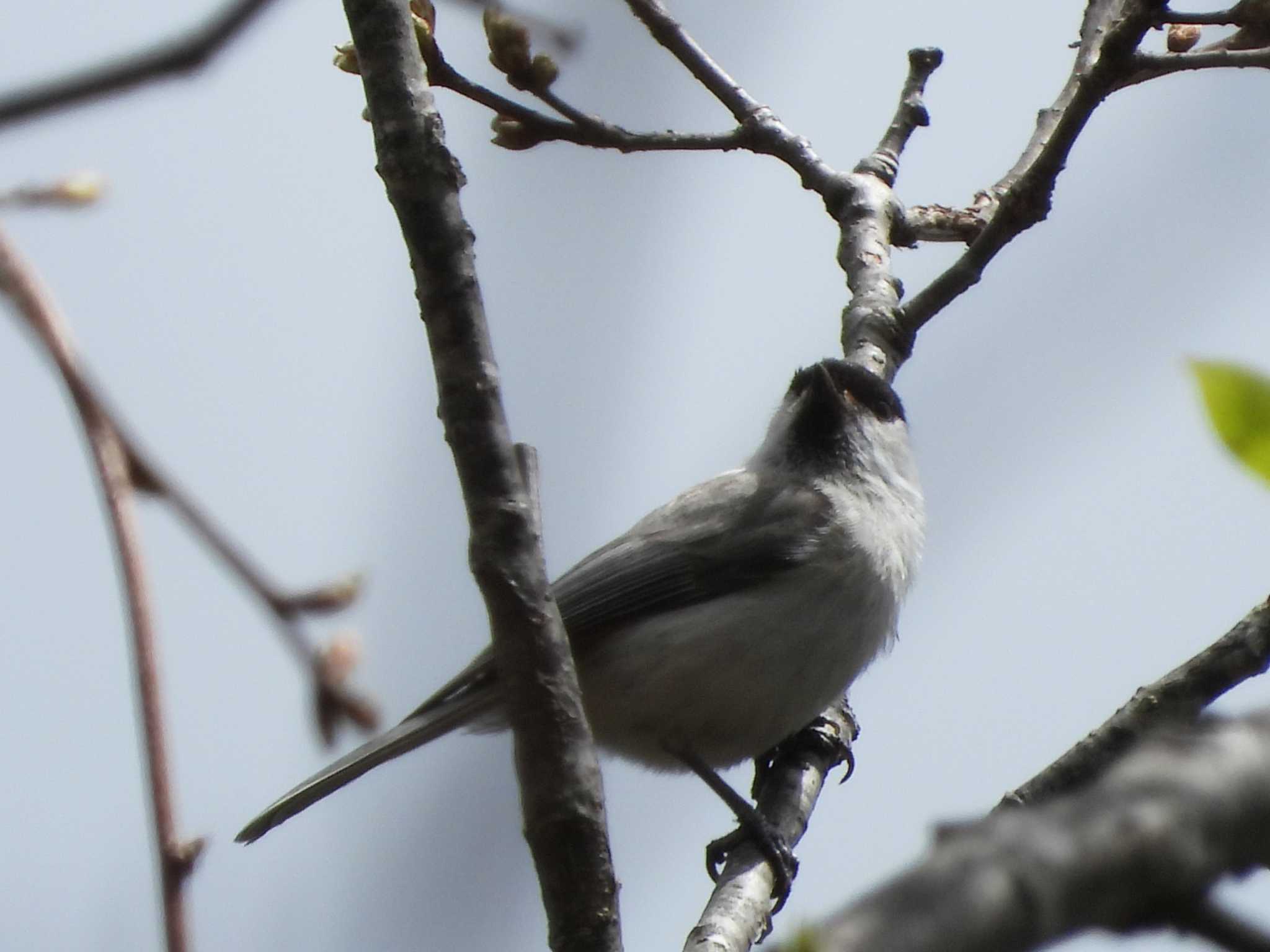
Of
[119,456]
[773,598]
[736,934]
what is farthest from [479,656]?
[119,456]

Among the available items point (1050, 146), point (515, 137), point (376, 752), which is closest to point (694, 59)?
point (515, 137)

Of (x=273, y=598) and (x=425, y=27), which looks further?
(x=425, y=27)

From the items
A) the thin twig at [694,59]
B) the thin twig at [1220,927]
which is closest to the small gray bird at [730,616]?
the thin twig at [694,59]

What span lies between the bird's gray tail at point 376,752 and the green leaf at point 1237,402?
291cm

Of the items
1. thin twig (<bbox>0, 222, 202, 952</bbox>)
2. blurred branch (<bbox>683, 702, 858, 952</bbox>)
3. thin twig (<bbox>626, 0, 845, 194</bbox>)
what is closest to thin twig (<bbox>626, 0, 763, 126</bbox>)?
thin twig (<bbox>626, 0, 845, 194</bbox>)

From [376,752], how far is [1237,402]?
3.03 metres

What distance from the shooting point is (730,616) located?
4.09 metres

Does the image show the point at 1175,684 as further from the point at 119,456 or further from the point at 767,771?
the point at 119,456

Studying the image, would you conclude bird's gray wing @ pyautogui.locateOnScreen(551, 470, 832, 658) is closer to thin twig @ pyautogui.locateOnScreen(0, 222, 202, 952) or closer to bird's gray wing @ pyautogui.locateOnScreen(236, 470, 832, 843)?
bird's gray wing @ pyautogui.locateOnScreen(236, 470, 832, 843)

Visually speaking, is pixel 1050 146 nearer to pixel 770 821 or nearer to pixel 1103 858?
pixel 770 821

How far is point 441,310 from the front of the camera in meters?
2.07

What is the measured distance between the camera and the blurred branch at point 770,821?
9.23ft

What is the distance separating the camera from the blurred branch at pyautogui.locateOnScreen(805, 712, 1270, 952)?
0.72 meters

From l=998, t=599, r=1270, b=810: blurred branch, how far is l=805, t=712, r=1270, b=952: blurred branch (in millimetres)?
1980
